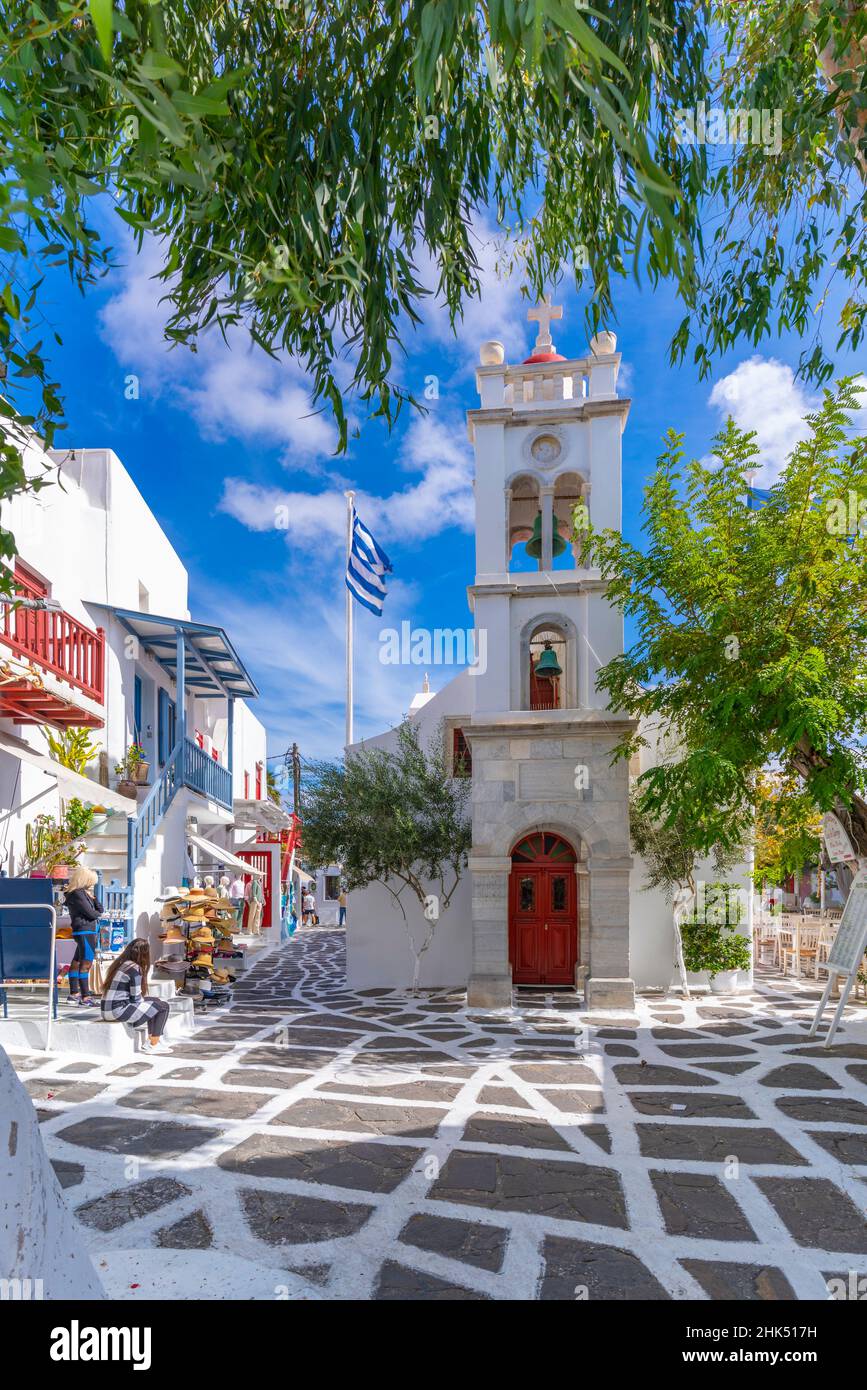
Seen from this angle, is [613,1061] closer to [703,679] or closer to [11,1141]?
[703,679]

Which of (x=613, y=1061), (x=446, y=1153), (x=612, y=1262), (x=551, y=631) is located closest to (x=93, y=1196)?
(x=446, y=1153)

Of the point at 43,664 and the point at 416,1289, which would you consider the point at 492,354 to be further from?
the point at 416,1289

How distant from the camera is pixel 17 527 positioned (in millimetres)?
12664

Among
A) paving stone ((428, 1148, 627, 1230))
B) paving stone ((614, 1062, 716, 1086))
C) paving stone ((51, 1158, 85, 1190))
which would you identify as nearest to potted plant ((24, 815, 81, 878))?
paving stone ((51, 1158, 85, 1190))

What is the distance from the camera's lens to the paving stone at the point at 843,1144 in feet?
20.3

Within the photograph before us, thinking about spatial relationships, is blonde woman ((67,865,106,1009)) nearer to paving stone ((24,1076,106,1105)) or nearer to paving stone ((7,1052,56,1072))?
paving stone ((7,1052,56,1072))

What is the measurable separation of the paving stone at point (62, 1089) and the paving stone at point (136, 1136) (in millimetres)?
675

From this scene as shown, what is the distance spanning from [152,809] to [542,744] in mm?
6393

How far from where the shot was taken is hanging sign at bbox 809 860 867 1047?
949cm

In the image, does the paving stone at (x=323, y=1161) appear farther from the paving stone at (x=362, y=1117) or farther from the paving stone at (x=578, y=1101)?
the paving stone at (x=578, y=1101)

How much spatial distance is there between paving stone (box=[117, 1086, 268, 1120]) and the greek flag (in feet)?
39.3

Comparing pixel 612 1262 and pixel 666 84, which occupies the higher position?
pixel 666 84
